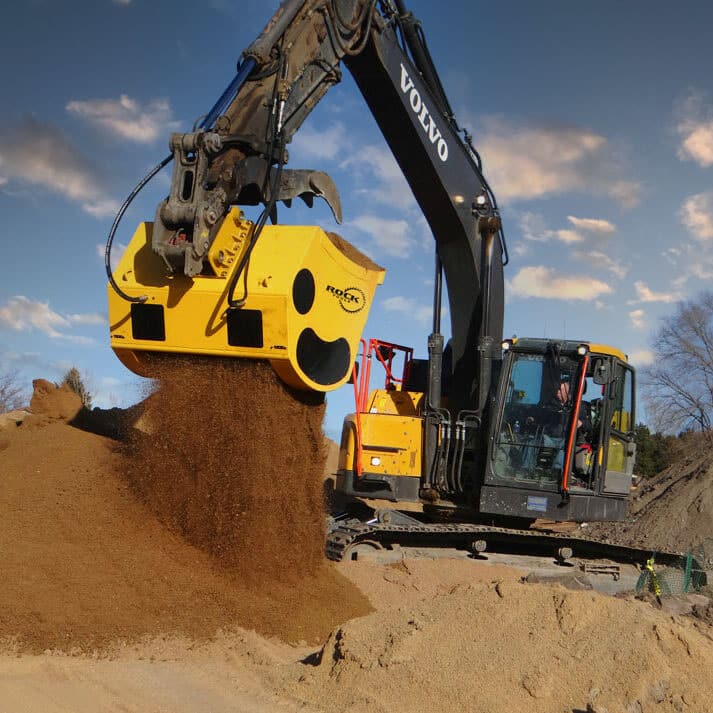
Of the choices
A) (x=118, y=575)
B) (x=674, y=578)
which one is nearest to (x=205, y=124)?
(x=118, y=575)

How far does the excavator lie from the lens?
612 cm

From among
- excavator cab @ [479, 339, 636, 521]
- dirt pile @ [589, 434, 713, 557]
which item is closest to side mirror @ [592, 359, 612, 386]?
excavator cab @ [479, 339, 636, 521]

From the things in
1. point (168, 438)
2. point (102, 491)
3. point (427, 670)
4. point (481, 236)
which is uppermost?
point (481, 236)

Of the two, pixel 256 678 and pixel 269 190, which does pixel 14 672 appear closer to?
pixel 256 678

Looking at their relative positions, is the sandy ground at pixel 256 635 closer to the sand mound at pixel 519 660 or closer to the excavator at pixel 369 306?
the sand mound at pixel 519 660

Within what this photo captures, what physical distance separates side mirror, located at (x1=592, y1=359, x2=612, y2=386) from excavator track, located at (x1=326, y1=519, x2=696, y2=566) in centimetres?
180

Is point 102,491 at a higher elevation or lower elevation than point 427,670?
higher

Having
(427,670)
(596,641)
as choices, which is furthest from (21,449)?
(596,641)

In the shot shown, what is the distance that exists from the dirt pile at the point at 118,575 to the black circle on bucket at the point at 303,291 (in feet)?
2.93

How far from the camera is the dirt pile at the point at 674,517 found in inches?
568

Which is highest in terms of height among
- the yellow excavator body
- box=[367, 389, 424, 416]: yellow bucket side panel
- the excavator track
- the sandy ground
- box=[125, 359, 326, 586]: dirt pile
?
the yellow excavator body

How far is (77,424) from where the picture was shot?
9234 mm

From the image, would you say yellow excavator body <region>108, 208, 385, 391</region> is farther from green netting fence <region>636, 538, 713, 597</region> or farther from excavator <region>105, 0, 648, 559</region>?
green netting fence <region>636, 538, 713, 597</region>

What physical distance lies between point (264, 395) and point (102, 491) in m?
1.82
